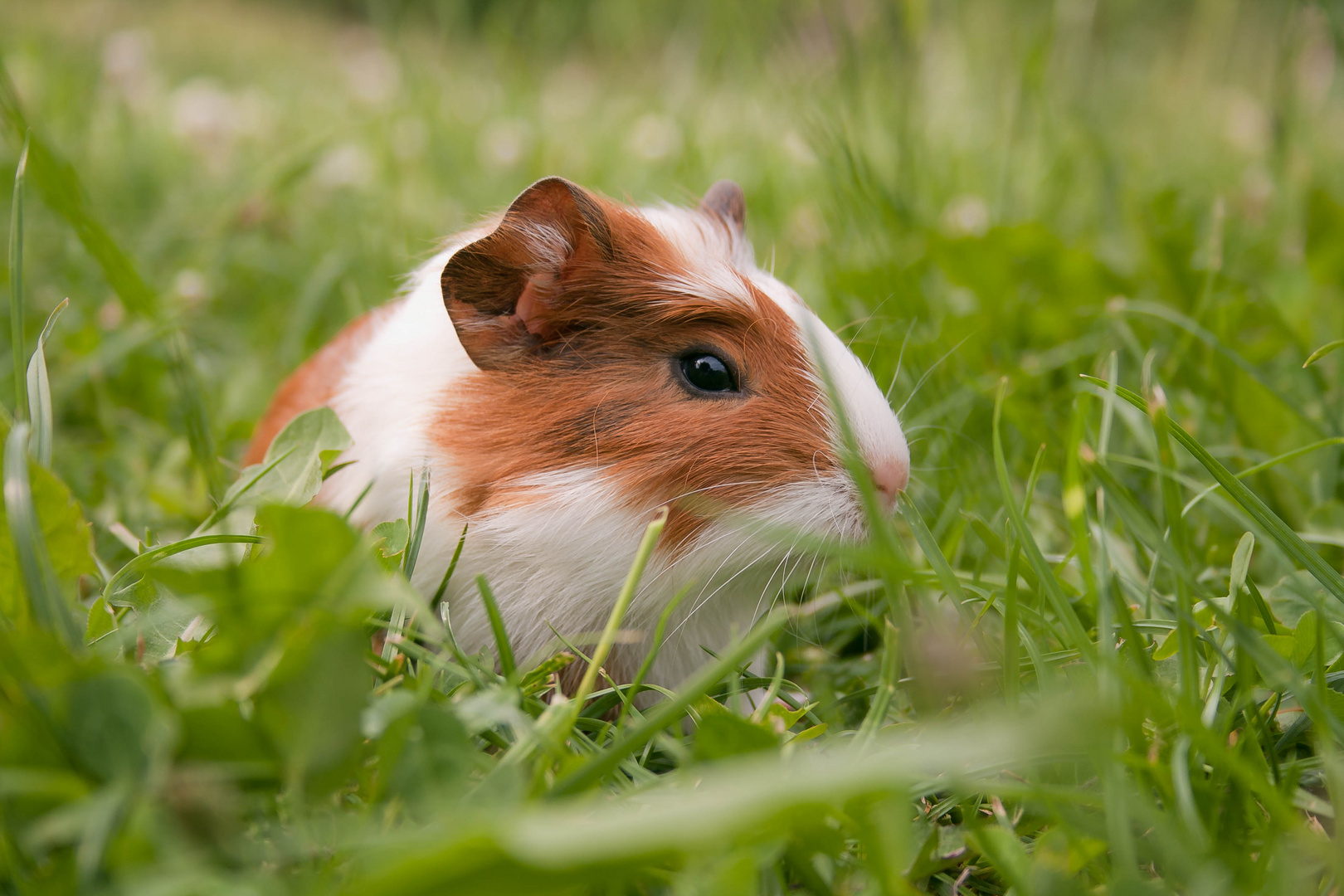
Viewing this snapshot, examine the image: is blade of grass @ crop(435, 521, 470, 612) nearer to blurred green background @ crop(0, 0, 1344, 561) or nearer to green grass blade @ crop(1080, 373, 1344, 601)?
blurred green background @ crop(0, 0, 1344, 561)

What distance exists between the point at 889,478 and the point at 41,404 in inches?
60.9

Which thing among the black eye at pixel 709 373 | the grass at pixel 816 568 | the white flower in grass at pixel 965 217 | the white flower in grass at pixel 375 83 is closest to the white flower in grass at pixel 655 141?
the grass at pixel 816 568

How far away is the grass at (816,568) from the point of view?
45.5 inches

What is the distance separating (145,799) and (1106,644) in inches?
52.5

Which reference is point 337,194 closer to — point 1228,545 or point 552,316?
point 552,316

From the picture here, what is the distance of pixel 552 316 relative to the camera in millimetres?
2090

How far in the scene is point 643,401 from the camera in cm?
199

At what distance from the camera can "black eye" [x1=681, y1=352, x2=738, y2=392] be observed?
204 centimetres

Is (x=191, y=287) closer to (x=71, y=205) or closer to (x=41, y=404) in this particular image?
(x=71, y=205)

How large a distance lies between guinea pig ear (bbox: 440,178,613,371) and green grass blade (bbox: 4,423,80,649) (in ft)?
2.97

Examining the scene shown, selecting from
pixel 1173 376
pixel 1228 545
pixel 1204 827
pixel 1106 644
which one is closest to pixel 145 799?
pixel 1106 644

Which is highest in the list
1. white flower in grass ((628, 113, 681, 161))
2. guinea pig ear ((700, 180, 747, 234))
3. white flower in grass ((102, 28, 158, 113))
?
white flower in grass ((102, 28, 158, 113))

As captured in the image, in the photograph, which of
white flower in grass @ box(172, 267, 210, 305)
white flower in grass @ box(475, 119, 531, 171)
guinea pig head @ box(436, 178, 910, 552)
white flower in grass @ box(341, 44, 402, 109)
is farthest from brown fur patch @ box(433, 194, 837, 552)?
white flower in grass @ box(341, 44, 402, 109)

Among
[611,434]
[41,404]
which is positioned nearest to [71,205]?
[41,404]
